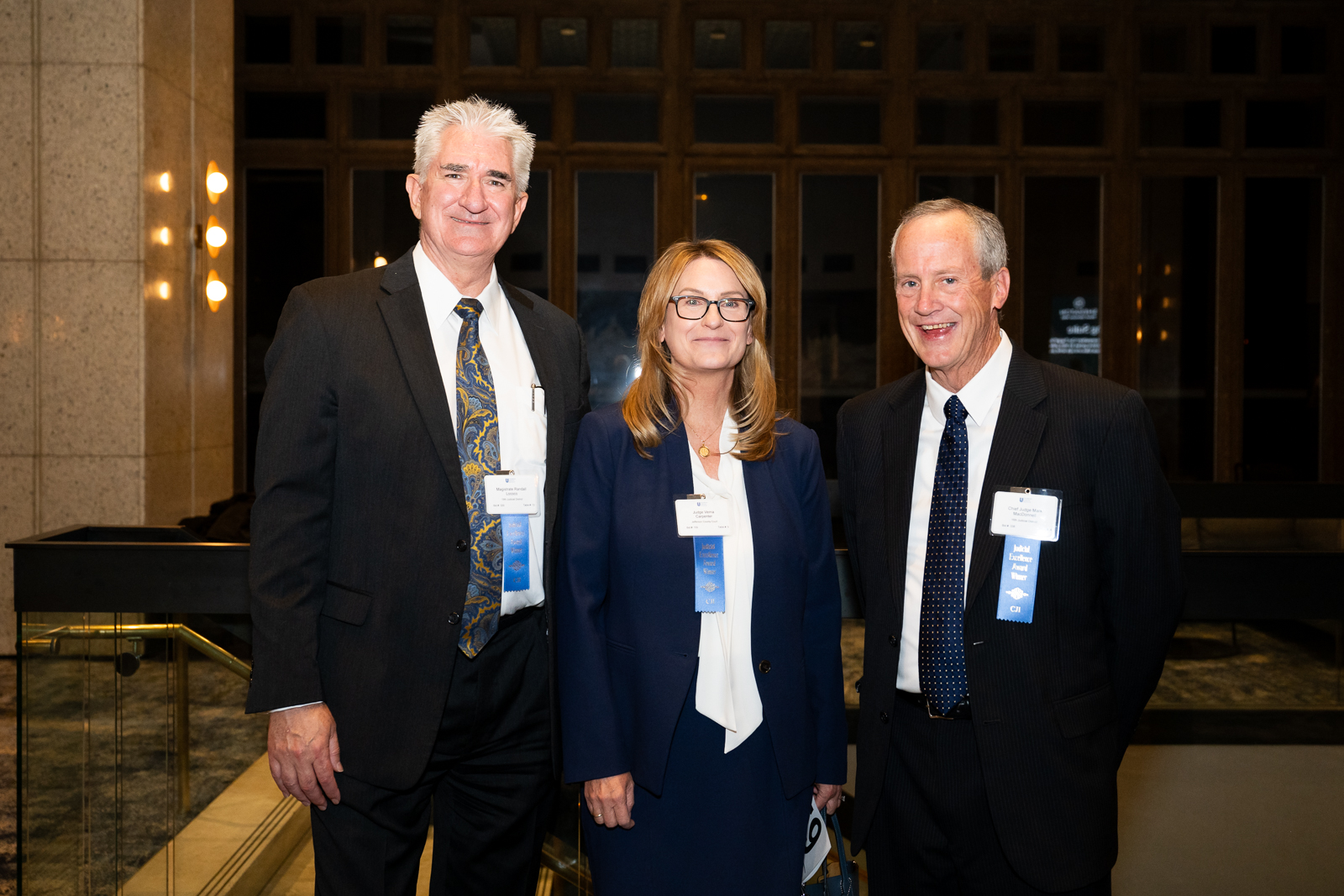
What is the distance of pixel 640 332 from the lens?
2225 millimetres

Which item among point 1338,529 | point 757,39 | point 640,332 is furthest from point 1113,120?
point 640,332

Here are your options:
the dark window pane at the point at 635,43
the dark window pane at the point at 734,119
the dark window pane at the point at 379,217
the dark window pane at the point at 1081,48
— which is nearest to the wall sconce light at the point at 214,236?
the dark window pane at the point at 379,217

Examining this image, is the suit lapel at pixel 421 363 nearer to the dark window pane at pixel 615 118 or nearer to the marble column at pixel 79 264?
the marble column at pixel 79 264

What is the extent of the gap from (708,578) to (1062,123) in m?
8.02

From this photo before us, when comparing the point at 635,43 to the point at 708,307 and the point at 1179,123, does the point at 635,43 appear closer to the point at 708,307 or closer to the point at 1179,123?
the point at 1179,123

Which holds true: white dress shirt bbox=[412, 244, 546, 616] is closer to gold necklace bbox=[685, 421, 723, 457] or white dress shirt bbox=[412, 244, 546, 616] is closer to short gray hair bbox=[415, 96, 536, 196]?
short gray hair bbox=[415, 96, 536, 196]

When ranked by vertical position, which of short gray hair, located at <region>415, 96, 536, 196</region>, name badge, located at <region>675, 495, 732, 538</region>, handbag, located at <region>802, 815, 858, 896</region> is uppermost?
short gray hair, located at <region>415, 96, 536, 196</region>

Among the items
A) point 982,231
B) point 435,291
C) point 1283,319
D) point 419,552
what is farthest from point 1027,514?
point 1283,319

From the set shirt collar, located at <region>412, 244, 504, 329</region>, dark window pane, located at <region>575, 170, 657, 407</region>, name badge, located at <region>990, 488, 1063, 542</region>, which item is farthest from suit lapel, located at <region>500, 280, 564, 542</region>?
dark window pane, located at <region>575, 170, 657, 407</region>

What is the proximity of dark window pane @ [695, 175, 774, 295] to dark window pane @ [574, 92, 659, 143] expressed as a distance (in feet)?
2.09

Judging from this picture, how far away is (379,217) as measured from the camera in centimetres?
859

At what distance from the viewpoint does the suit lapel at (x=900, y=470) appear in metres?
2.04

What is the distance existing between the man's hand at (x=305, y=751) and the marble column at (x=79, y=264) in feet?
16.2

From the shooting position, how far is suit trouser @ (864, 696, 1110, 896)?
1953mm
